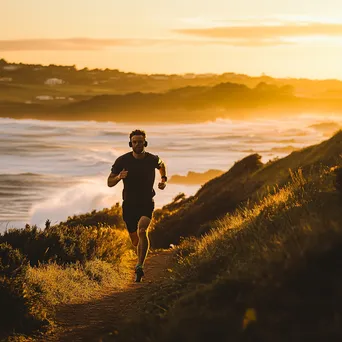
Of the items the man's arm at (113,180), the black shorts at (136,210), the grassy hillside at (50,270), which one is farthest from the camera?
the black shorts at (136,210)

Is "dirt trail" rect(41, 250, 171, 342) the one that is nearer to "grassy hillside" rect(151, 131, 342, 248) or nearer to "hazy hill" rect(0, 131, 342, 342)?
"hazy hill" rect(0, 131, 342, 342)

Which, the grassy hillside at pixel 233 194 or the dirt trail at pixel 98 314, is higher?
the grassy hillside at pixel 233 194

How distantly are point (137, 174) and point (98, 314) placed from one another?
7.75 ft

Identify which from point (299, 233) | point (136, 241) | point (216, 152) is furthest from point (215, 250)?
point (216, 152)

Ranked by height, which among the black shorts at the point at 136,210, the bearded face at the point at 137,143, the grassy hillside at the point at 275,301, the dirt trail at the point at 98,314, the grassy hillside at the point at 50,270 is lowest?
the dirt trail at the point at 98,314

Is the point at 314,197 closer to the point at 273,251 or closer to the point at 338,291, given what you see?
the point at 273,251

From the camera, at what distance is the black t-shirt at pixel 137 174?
1071 cm

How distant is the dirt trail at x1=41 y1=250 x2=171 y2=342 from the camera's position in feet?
26.6

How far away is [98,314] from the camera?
9.34 m

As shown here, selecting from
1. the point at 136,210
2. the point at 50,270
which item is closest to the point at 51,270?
the point at 50,270

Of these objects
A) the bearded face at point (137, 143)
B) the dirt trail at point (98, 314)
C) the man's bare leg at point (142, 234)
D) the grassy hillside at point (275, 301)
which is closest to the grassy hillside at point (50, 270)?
the dirt trail at point (98, 314)

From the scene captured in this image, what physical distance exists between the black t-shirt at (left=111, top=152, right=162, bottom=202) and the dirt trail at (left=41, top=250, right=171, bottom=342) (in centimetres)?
148

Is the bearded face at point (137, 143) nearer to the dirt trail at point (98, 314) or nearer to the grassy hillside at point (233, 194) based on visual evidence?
the dirt trail at point (98, 314)

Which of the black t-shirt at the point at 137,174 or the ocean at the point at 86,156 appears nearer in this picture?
the black t-shirt at the point at 137,174
